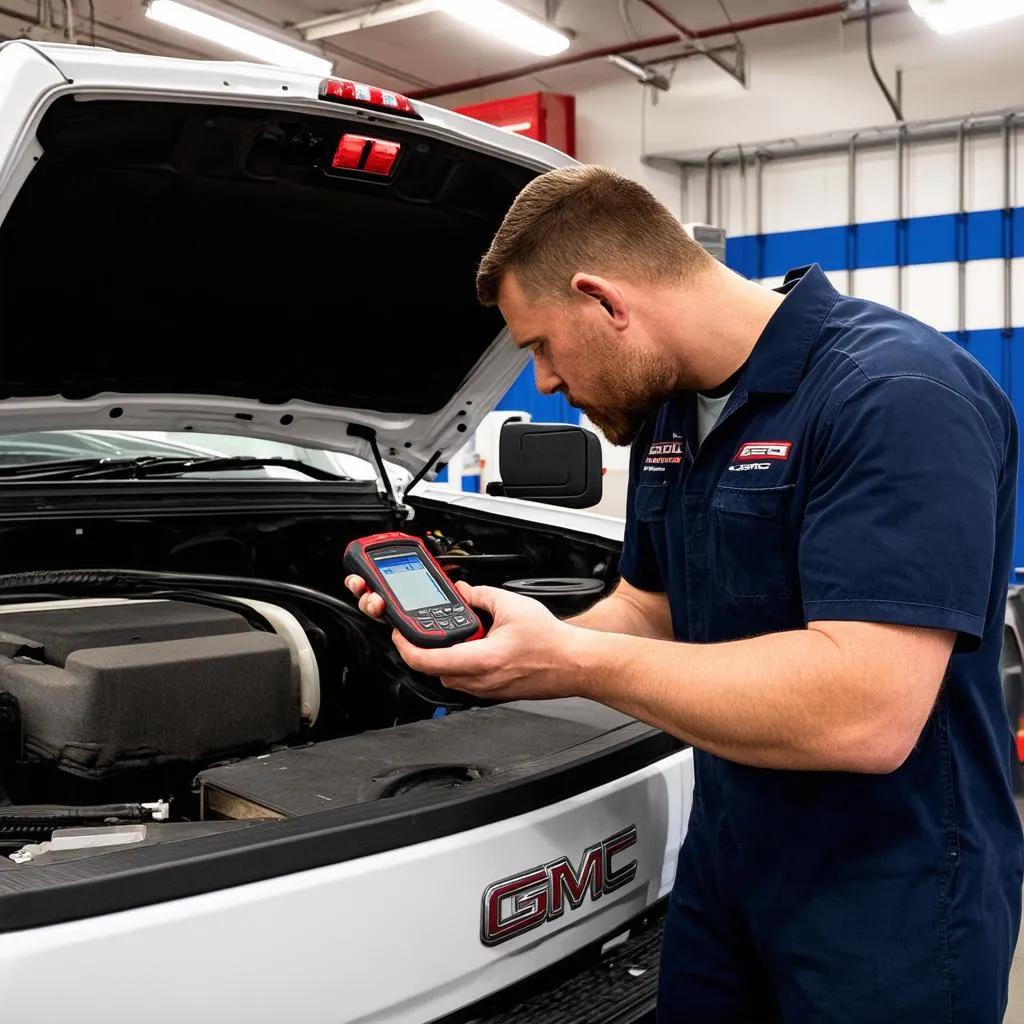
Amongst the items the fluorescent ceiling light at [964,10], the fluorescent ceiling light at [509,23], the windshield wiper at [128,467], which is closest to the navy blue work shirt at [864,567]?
the windshield wiper at [128,467]

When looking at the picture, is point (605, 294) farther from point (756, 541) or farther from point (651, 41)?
point (651, 41)

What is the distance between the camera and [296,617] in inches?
83.4

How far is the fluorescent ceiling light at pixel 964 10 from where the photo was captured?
661 centimetres

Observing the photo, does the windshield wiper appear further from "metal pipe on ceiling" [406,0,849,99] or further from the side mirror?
"metal pipe on ceiling" [406,0,849,99]

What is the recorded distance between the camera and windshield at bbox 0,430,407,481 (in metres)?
2.48

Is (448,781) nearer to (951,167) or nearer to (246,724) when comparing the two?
(246,724)

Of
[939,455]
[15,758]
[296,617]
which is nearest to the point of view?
[939,455]

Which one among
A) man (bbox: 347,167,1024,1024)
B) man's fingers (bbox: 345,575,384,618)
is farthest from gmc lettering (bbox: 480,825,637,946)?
man's fingers (bbox: 345,575,384,618)

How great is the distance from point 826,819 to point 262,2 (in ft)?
29.4

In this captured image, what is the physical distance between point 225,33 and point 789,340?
24.9 feet

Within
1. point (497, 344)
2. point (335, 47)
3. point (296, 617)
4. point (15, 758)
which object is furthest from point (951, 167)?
point (15, 758)

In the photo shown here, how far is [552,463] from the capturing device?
8.67 feet

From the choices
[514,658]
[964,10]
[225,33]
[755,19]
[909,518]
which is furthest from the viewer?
[755,19]

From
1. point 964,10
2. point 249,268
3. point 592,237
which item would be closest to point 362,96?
point 249,268
